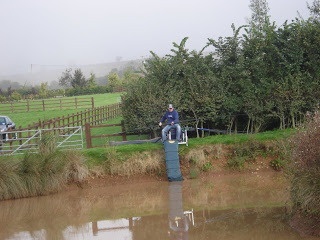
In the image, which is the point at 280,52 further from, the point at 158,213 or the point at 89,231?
the point at 89,231

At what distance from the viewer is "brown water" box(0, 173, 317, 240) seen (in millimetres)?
9375

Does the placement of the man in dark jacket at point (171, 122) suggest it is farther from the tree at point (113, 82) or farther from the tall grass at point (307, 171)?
the tree at point (113, 82)

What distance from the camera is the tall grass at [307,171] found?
8.38 metres

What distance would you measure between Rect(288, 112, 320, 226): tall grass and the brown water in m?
0.59

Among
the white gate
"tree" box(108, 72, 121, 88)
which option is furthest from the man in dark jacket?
"tree" box(108, 72, 121, 88)

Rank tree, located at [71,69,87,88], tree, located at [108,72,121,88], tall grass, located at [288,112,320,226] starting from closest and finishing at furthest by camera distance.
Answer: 1. tall grass, located at [288,112,320,226]
2. tree, located at [71,69,87,88]
3. tree, located at [108,72,121,88]

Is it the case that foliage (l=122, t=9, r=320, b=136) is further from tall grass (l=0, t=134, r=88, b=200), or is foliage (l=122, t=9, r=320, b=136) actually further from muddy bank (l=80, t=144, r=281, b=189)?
tall grass (l=0, t=134, r=88, b=200)

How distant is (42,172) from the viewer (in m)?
13.9

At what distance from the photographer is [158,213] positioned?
11.1m

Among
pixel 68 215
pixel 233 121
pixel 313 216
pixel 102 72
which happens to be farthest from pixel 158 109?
pixel 102 72

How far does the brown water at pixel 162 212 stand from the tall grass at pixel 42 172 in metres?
0.38

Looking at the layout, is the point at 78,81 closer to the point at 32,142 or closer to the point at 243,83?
the point at 32,142

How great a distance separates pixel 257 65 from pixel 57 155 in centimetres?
905

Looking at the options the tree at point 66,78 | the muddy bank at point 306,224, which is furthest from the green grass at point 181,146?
the tree at point 66,78
